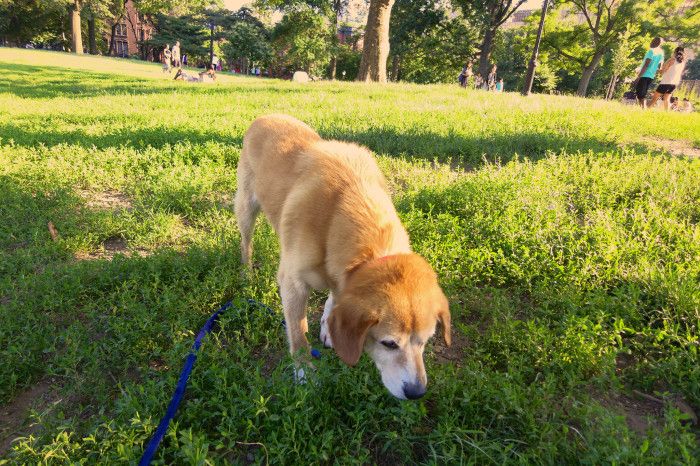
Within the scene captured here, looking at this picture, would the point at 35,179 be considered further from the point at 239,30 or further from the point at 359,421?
the point at 239,30

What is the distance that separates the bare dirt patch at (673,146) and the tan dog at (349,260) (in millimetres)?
7260

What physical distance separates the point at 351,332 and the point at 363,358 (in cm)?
54

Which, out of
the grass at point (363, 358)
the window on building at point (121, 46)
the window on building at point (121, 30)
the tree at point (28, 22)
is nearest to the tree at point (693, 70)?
the grass at point (363, 358)

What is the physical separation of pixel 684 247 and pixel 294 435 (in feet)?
12.1

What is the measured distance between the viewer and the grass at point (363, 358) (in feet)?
6.85

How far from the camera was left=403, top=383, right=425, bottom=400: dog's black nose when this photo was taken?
2.11m

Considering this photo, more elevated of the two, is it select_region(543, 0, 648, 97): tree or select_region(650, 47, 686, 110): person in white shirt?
select_region(543, 0, 648, 97): tree

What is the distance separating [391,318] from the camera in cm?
209

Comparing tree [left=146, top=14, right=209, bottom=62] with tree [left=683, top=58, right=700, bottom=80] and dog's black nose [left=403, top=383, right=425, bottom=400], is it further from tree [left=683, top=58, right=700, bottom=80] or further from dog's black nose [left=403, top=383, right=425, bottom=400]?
tree [left=683, top=58, right=700, bottom=80]

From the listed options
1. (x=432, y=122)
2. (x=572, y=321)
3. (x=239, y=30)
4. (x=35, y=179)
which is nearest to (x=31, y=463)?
(x=572, y=321)

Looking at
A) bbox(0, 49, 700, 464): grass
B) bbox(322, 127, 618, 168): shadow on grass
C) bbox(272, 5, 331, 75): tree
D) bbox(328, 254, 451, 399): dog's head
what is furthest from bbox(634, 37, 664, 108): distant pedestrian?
bbox(272, 5, 331, 75): tree

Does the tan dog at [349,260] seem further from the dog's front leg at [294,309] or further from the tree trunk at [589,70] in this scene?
the tree trunk at [589,70]

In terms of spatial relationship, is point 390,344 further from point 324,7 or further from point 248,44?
point 248,44

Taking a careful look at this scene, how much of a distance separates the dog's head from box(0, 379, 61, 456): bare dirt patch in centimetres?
184
